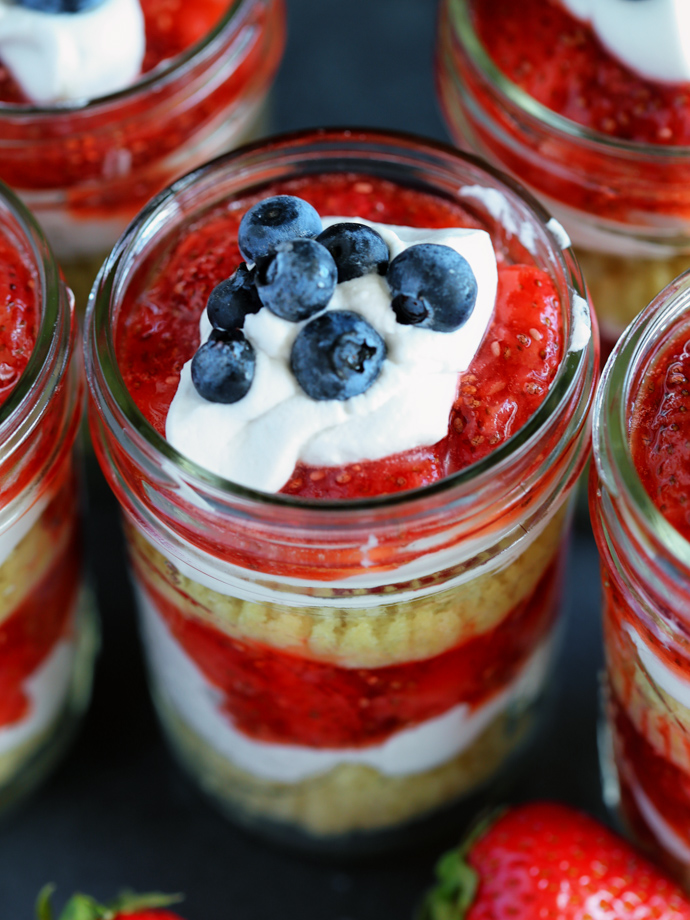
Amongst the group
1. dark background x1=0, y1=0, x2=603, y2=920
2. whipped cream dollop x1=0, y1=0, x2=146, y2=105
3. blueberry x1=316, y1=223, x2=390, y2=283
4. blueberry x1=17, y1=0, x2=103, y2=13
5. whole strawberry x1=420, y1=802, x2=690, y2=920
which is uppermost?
blueberry x1=17, y1=0, x2=103, y2=13

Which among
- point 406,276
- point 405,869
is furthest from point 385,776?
point 406,276

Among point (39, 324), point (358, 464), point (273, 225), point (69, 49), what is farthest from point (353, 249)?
point (69, 49)

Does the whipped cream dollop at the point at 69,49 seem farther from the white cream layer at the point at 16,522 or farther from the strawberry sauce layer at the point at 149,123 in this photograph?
the white cream layer at the point at 16,522

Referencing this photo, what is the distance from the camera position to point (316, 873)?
4.32 ft

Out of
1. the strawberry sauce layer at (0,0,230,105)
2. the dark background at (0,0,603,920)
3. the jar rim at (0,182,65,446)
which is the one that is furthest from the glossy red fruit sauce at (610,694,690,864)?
the strawberry sauce layer at (0,0,230,105)

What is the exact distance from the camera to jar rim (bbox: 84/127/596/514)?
0.90 metres

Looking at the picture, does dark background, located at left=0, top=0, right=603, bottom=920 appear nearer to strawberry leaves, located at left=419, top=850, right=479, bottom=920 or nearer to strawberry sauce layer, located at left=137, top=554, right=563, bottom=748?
strawberry leaves, located at left=419, top=850, right=479, bottom=920

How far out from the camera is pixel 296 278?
903 mm

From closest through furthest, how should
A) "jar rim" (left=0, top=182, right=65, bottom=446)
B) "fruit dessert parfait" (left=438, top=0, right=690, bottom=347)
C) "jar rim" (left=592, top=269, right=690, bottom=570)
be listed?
"jar rim" (left=592, top=269, right=690, bottom=570), "jar rim" (left=0, top=182, right=65, bottom=446), "fruit dessert parfait" (left=438, top=0, right=690, bottom=347)

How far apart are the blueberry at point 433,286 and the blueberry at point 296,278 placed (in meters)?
0.06

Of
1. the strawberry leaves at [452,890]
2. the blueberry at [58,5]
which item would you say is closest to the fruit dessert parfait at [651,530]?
the strawberry leaves at [452,890]

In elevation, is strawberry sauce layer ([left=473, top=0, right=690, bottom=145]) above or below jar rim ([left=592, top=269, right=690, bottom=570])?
above

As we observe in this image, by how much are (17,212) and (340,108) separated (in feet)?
2.58

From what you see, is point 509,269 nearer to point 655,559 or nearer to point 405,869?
point 655,559
